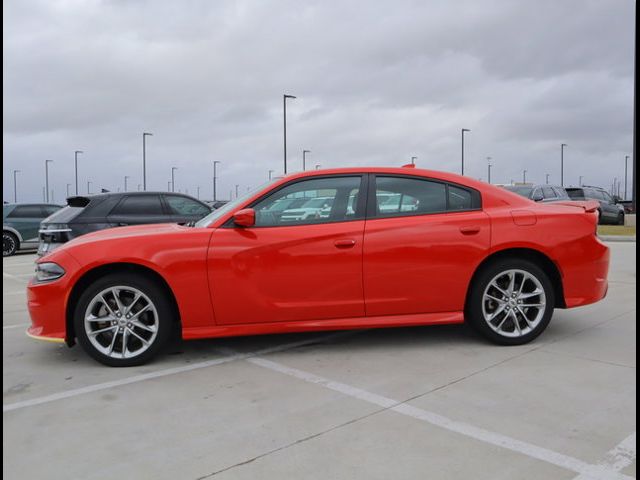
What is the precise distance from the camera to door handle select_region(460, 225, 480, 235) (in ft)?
15.2

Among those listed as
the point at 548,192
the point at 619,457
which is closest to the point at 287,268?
the point at 619,457

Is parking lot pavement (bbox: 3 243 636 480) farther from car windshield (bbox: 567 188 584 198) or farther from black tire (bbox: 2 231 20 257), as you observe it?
car windshield (bbox: 567 188 584 198)

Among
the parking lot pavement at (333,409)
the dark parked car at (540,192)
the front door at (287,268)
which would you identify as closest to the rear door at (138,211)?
the parking lot pavement at (333,409)

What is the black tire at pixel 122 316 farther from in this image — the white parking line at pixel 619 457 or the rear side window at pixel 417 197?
the white parking line at pixel 619 457

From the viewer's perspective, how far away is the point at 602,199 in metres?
22.9

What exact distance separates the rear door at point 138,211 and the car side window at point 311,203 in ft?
16.1

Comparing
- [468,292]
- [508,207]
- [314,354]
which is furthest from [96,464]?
[508,207]

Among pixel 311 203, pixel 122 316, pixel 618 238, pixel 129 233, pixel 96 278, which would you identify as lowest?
pixel 122 316

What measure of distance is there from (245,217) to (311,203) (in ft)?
1.98

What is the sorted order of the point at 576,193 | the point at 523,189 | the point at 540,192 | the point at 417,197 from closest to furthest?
the point at 417,197 → the point at 523,189 → the point at 540,192 → the point at 576,193

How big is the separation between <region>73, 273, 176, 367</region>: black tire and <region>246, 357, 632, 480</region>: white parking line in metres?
0.97

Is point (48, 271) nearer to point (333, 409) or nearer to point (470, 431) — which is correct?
point (333, 409)

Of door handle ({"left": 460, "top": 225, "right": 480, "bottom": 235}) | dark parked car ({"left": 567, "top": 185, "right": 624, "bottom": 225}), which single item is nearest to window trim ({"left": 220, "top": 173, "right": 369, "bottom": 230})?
door handle ({"left": 460, "top": 225, "right": 480, "bottom": 235})

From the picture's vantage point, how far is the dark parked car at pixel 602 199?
73.6 ft
